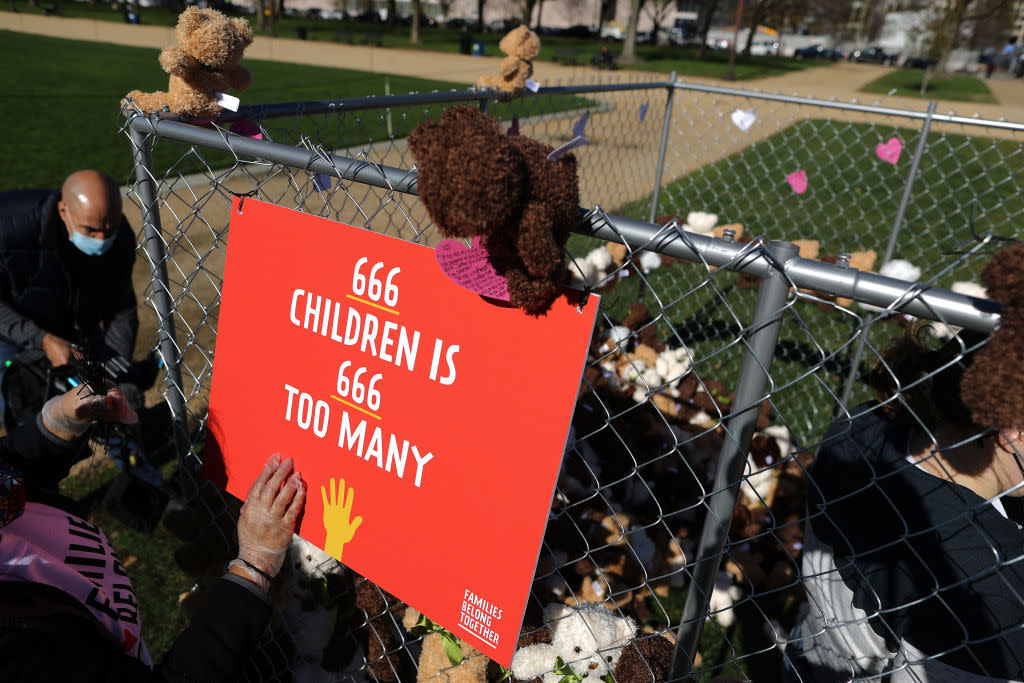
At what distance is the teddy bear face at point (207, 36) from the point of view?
188 cm

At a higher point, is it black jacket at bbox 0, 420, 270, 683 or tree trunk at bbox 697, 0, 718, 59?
tree trunk at bbox 697, 0, 718, 59

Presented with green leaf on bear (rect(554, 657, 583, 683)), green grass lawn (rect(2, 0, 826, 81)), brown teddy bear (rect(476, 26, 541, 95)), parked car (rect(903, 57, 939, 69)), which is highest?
parked car (rect(903, 57, 939, 69))

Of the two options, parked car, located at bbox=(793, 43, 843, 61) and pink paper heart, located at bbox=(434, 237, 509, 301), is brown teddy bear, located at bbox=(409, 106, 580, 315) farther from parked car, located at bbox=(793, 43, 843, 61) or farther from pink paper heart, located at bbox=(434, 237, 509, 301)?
parked car, located at bbox=(793, 43, 843, 61)

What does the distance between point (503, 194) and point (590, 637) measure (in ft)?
4.30

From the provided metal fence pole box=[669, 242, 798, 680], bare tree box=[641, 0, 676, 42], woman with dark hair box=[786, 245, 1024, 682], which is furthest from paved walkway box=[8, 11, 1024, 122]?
metal fence pole box=[669, 242, 798, 680]

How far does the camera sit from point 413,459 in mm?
1382

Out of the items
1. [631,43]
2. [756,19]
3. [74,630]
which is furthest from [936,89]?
[74,630]

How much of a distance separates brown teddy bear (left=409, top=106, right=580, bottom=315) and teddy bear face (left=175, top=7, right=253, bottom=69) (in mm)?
1279

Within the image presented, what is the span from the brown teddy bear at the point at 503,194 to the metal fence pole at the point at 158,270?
1.22 m

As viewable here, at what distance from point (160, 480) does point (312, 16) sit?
196ft

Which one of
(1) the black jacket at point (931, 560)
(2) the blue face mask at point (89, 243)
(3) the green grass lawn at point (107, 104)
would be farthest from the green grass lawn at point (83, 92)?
(1) the black jacket at point (931, 560)

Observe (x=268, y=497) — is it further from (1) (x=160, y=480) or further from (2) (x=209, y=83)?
(1) (x=160, y=480)

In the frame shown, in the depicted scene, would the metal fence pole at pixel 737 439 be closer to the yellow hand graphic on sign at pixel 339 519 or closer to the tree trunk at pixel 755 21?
the yellow hand graphic on sign at pixel 339 519

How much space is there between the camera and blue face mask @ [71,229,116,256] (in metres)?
2.63
